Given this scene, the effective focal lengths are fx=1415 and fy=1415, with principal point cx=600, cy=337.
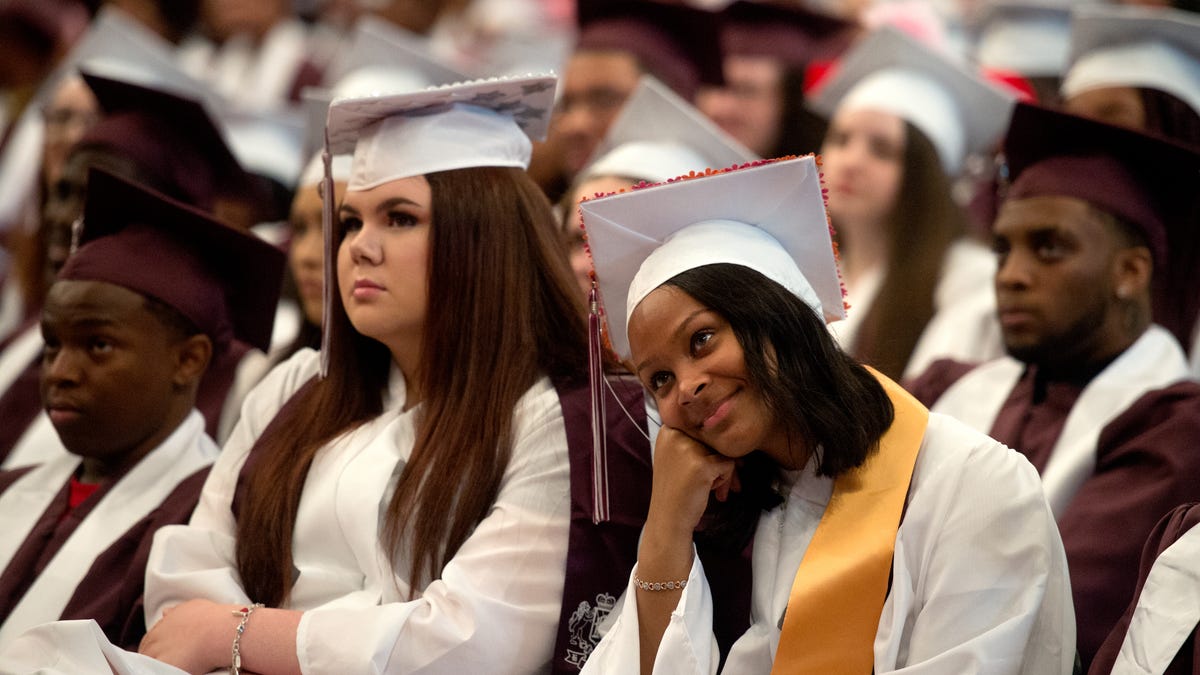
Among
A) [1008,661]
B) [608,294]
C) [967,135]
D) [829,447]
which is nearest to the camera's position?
[1008,661]

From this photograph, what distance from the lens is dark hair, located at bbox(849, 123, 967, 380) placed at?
4.84 meters

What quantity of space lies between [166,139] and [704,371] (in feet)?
9.11

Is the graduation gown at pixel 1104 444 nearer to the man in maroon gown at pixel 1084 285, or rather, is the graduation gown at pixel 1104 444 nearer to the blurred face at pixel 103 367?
the man in maroon gown at pixel 1084 285

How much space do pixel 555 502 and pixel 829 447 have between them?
625 mm

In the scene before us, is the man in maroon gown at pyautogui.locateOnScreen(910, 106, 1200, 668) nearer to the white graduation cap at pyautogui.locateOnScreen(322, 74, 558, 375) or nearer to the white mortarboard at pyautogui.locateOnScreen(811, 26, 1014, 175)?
the white graduation cap at pyautogui.locateOnScreen(322, 74, 558, 375)

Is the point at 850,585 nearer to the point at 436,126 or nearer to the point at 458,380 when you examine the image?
the point at 458,380

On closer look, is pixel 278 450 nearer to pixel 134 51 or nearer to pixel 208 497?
pixel 208 497

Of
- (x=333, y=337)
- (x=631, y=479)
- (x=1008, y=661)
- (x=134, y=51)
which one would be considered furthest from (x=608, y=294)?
(x=134, y=51)

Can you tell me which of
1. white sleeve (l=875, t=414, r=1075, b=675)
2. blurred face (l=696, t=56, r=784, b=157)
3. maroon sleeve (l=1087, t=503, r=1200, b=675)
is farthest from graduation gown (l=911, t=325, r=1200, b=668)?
blurred face (l=696, t=56, r=784, b=157)

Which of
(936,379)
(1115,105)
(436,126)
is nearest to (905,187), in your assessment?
(1115,105)

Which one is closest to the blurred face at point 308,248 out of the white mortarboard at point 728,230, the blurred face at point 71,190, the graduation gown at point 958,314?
the blurred face at point 71,190

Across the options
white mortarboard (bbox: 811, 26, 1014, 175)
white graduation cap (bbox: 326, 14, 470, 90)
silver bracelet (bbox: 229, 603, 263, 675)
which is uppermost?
white graduation cap (bbox: 326, 14, 470, 90)

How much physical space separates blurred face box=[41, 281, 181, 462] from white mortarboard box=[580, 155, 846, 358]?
1.33 meters

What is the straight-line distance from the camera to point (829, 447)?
2.60 m
